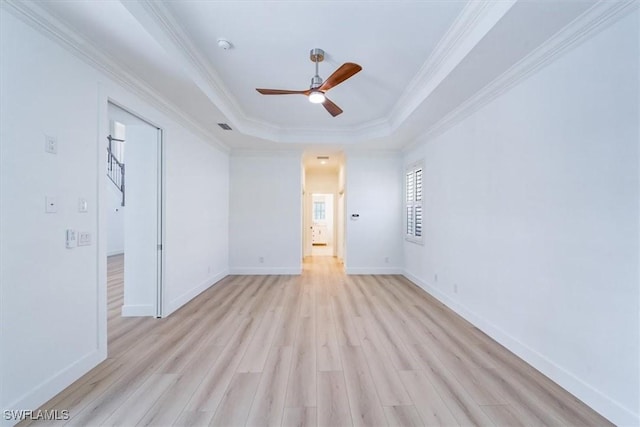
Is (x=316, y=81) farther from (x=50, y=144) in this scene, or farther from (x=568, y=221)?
(x=568, y=221)

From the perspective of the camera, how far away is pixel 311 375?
212 centimetres

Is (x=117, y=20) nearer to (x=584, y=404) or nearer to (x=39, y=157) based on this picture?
(x=39, y=157)

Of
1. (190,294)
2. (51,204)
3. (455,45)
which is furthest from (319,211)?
(51,204)

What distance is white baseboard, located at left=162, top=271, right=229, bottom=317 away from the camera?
11.1 feet

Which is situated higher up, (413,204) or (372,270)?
(413,204)

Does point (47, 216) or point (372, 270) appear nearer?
point (47, 216)

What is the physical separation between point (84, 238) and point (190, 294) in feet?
6.74

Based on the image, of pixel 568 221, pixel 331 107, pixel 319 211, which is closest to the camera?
pixel 568 221

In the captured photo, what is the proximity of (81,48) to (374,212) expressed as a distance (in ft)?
15.9

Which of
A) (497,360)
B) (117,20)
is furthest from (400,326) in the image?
(117,20)

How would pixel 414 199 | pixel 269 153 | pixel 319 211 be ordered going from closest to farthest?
1. pixel 414 199
2. pixel 269 153
3. pixel 319 211

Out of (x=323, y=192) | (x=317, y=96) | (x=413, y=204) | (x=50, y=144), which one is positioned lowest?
(x=413, y=204)

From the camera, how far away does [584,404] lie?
180 centimetres

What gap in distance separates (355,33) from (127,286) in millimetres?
3835
